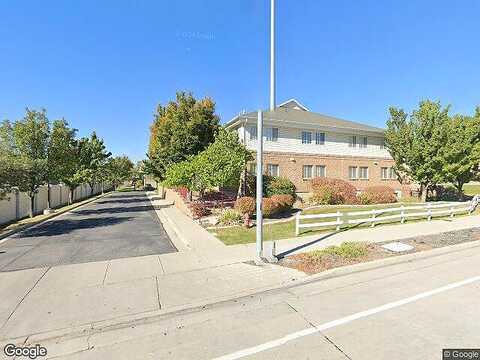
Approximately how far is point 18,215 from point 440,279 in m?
21.6

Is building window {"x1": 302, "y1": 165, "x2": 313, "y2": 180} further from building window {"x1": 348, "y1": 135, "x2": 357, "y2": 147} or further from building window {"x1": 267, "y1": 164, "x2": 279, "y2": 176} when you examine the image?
building window {"x1": 348, "y1": 135, "x2": 357, "y2": 147}

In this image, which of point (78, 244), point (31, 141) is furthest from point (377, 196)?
point (31, 141)

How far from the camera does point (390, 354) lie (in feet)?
12.4

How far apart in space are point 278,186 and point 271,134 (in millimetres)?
4844

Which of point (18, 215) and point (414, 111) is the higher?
point (414, 111)

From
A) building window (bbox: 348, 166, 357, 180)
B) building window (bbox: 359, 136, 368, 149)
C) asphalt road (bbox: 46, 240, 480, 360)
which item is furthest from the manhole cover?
building window (bbox: 359, 136, 368, 149)

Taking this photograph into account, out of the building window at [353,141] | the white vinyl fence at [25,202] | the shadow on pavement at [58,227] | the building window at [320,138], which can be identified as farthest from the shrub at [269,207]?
the building window at [353,141]

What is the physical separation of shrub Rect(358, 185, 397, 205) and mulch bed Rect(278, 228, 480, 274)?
1171 cm

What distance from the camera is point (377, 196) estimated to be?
23938 mm

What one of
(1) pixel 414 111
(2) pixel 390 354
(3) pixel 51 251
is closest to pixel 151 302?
(2) pixel 390 354

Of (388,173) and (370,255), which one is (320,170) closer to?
(388,173)

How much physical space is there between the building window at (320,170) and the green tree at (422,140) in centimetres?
630

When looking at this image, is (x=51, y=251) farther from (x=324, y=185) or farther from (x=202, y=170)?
(x=324, y=185)

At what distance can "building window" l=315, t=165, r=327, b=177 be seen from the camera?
2522cm
